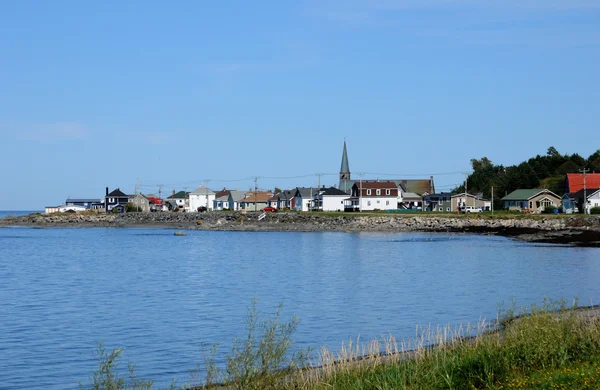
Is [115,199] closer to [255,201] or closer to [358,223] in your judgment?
[255,201]

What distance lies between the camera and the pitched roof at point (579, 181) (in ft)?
356

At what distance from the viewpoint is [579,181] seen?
11200cm

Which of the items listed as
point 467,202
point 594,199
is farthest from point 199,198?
point 594,199

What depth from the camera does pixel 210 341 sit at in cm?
2228

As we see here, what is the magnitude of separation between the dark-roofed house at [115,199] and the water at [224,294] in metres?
92.3

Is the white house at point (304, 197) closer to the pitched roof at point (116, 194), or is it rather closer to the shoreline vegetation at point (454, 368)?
the pitched roof at point (116, 194)

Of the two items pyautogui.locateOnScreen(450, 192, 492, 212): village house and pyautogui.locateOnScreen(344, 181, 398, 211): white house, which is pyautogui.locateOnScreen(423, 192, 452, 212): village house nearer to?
pyautogui.locateOnScreen(450, 192, 492, 212): village house

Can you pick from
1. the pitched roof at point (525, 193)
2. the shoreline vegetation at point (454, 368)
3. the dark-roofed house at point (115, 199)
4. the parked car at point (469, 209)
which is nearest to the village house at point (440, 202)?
the parked car at point (469, 209)

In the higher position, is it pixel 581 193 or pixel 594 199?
pixel 581 193

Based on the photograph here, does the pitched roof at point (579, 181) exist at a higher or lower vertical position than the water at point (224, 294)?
higher

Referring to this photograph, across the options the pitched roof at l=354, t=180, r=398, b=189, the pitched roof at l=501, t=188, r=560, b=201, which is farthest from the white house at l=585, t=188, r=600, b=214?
the pitched roof at l=354, t=180, r=398, b=189

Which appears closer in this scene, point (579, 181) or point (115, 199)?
point (579, 181)

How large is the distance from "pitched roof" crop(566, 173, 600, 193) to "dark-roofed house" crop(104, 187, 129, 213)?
92.0 metres

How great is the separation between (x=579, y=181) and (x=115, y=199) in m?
96.3
